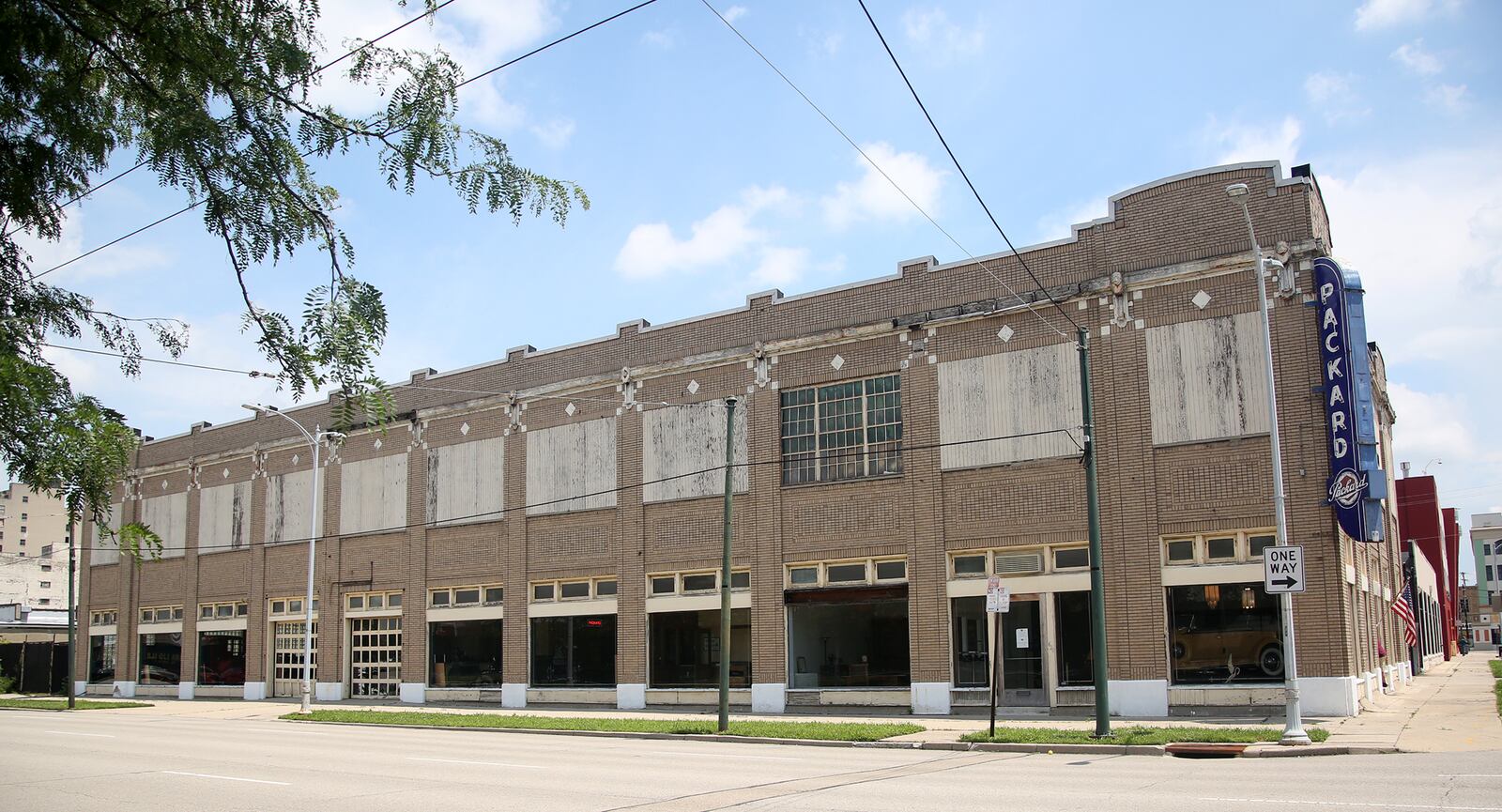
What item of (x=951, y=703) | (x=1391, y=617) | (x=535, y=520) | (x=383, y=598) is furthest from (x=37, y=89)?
(x=1391, y=617)

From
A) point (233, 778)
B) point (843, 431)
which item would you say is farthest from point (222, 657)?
point (233, 778)

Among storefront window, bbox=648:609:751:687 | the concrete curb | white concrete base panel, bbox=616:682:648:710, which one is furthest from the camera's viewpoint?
white concrete base panel, bbox=616:682:648:710

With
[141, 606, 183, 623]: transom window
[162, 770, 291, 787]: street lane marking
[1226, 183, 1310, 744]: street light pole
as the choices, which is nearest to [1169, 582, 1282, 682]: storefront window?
[1226, 183, 1310, 744]: street light pole

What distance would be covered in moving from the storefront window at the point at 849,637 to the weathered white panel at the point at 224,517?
2533 cm

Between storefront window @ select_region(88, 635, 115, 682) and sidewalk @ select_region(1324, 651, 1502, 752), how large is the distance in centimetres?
4884

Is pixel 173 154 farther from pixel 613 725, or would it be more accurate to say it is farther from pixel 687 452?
pixel 687 452

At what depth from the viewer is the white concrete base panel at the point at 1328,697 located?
23469 mm

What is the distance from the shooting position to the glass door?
88.9 feet

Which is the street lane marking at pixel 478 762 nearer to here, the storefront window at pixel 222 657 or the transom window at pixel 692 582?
the transom window at pixel 692 582

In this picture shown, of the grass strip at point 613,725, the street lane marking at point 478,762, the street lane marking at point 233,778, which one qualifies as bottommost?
the grass strip at point 613,725

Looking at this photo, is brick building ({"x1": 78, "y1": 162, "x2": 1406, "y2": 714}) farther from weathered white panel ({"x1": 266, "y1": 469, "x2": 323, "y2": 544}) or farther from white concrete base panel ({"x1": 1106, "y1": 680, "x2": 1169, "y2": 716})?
weathered white panel ({"x1": 266, "y1": 469, "x2": 323, "y2": 544})

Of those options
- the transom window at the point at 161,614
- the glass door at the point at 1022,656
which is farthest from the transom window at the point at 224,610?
the glass door at the point at 1022,656

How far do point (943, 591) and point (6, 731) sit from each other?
22240 millimetres

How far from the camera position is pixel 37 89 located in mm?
5703
